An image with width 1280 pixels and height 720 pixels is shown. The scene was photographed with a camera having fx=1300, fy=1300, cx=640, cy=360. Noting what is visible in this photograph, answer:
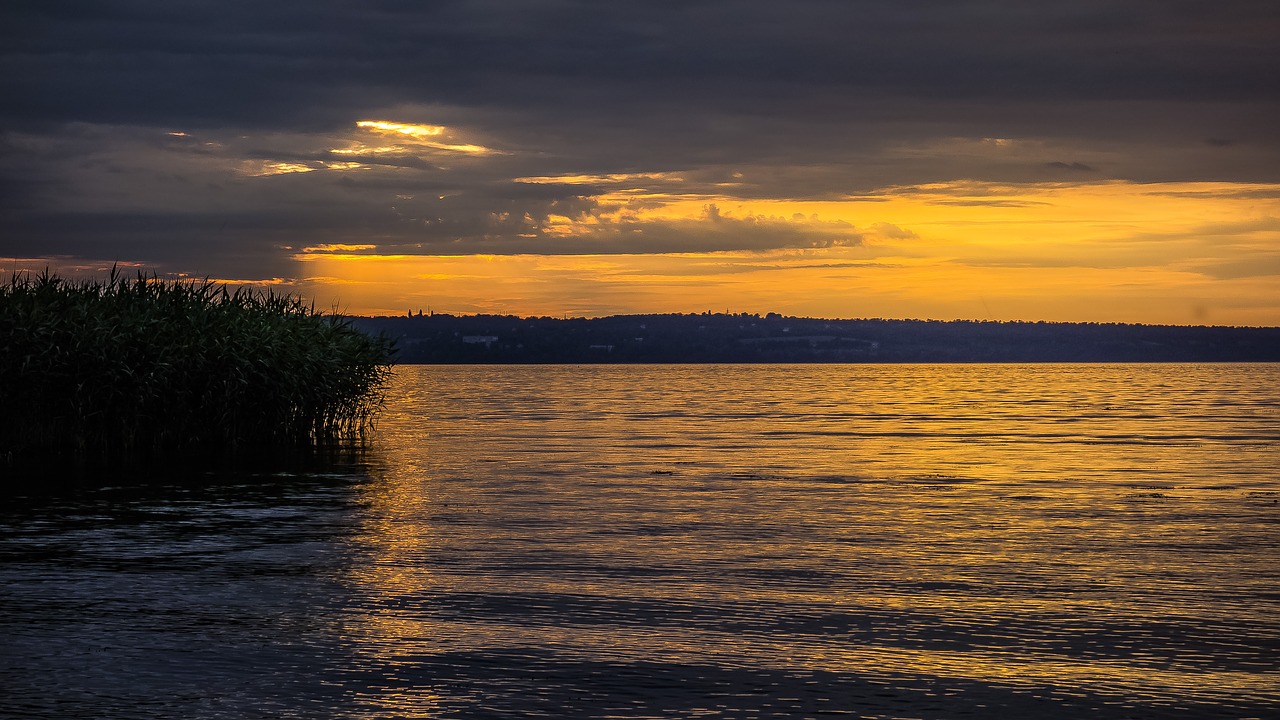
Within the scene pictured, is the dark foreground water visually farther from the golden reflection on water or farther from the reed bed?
the reed bed

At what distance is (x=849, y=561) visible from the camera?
Result: 60.0ft

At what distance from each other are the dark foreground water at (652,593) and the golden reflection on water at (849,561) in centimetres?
7

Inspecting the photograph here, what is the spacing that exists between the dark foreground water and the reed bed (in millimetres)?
6771

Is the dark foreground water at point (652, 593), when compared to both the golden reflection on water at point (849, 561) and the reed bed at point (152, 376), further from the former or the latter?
the reed bed at point (152, 376)

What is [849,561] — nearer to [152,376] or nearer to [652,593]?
[652,593]

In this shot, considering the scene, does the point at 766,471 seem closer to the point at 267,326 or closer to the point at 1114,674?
the point at 267,326

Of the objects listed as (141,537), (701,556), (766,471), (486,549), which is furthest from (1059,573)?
(766,471)

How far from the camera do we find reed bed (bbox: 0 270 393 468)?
35750mm

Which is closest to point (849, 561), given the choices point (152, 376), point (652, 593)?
point (652, 593)

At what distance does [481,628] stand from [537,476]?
18819mm

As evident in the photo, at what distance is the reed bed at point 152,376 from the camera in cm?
3575

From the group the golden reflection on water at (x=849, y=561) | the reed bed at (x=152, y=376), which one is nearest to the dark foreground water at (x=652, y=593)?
the golden reflection on water at (x=849, y=561)

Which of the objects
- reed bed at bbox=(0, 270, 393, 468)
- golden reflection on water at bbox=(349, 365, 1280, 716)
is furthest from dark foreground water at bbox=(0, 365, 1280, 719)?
reed bed at bbox=(0, 270, 393, 468)

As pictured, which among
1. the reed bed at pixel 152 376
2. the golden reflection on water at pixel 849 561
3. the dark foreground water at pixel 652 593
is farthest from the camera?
the reed bed at pixel 152 376
